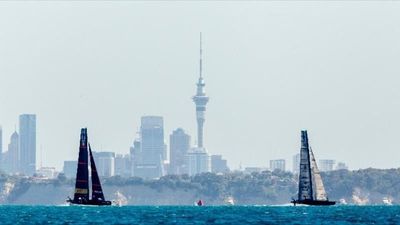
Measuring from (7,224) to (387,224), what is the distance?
3986 centimetres

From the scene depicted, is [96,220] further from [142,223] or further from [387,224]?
[387,224]

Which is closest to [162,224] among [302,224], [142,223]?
[142,223]

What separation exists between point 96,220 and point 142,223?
11.2 m

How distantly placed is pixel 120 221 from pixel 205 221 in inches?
392

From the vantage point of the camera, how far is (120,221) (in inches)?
7082

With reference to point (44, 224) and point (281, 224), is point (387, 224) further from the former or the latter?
point (44, 224)

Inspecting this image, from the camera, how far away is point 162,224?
170875mm

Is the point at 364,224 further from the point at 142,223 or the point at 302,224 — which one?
the point at 142,223

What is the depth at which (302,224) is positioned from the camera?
170125mm

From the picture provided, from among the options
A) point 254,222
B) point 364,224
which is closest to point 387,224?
point 364,224

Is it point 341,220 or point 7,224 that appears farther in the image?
point 341,220

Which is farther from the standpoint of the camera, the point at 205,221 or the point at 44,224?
the point at 205,221

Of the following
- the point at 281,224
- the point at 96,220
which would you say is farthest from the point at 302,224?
the point at 96,220

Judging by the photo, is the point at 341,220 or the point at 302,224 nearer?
the point at 302,224
